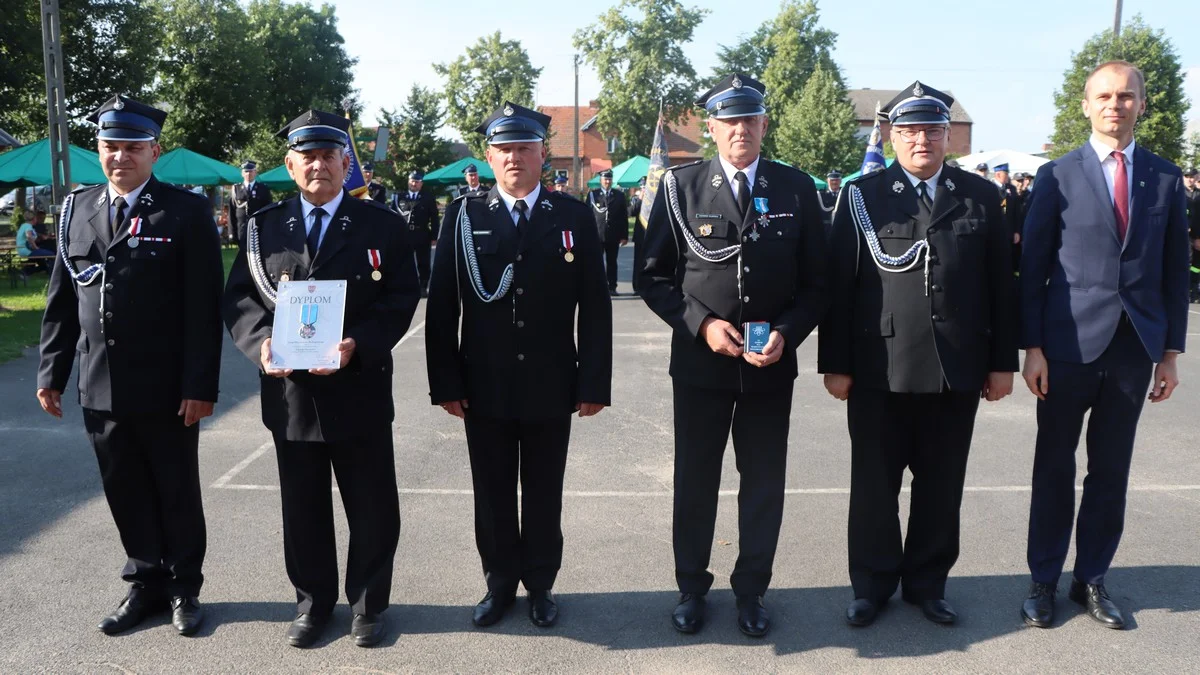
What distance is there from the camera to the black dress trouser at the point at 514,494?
399 cm

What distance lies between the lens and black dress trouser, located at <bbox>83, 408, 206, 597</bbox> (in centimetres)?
388

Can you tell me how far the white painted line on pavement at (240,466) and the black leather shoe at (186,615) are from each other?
1918mm

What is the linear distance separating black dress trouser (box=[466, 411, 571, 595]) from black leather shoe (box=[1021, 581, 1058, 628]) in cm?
194

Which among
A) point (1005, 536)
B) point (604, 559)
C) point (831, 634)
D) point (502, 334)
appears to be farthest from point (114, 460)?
point (1005, 536)

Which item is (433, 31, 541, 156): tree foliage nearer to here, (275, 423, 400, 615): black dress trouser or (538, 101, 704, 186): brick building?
(538, 101, 704, 186): brick building

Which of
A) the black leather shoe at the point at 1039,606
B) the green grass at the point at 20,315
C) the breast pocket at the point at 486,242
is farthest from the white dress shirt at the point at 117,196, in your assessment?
the green grass at the point at 20,315

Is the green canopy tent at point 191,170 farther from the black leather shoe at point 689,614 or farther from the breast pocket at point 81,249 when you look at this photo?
the black leather shoe at point 689,614

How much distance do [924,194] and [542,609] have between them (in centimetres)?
229

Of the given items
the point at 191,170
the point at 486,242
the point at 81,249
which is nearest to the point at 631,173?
the point at 191,170

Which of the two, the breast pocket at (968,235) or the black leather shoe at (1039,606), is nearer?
the breast pocket at (968,235)

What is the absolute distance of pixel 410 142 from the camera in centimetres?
4322

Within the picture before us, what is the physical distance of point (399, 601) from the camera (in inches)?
165

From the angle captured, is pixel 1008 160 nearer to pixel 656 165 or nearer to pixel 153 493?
pixel 656 165

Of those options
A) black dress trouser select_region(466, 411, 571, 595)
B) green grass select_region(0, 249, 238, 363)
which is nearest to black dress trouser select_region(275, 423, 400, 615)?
black dress trouser select_region(466, 411, 571, 595)
